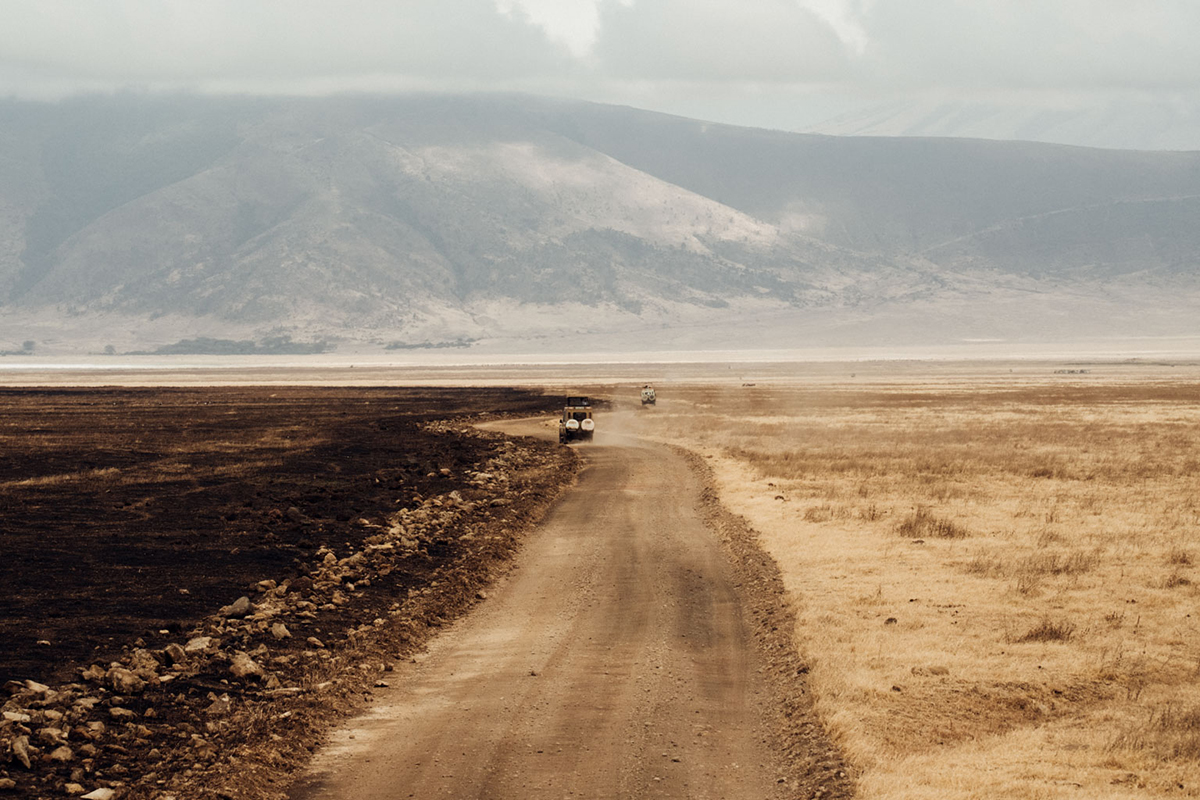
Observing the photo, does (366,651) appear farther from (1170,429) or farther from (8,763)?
(1170,429)

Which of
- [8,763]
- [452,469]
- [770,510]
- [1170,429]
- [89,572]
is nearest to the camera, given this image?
[8,763]

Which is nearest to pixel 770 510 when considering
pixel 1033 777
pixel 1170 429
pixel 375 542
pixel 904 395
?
pixel 375 542

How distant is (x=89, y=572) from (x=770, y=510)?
16837 mm

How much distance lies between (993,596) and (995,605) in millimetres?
701

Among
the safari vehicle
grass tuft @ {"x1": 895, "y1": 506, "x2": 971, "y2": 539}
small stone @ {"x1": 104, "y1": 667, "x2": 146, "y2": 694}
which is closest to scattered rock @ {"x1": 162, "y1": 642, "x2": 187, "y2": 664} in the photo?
small stone @ {"x1": 104, "y1": 667, "x2": 146, "y2": 694}

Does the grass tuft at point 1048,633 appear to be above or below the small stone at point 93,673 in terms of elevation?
below

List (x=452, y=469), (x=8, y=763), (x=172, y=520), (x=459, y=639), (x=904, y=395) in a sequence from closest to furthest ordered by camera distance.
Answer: (x=8, y=763) < (x=459, y=639) < (x=172, y=520) < (x=452, y=469) < (x=904, y=395)

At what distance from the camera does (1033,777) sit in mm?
11359

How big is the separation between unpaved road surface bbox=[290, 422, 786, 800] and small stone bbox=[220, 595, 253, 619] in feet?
10.0

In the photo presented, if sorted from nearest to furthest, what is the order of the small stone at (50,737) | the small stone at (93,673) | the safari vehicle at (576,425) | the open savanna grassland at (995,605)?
1. the small stone at (50,737)
2. the open savanna grassland at (995,605)
3. the small stone at (93,673)
4. the safari vehicle at (576,425)

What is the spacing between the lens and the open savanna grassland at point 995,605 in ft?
39.2

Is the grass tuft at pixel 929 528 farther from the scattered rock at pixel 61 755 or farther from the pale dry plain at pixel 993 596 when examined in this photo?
the scattered rock at pixel 61 755

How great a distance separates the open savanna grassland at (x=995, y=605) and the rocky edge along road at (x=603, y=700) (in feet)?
2.45

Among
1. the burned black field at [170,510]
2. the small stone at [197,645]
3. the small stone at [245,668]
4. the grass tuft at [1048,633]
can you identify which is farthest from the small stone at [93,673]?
the grass tuft at [1048,633]
